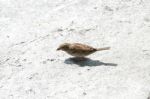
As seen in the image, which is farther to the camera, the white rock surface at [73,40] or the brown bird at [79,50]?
the brown bird at [79,50]

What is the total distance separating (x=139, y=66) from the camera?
6.94 m

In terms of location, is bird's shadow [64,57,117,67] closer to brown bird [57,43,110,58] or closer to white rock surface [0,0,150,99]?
white rock surface [0,0,150,99]

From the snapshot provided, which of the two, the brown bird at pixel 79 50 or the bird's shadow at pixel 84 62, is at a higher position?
the brown bird at pixel 79 50

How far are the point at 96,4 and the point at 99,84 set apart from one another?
9.26 feet

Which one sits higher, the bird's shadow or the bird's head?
the bird's head

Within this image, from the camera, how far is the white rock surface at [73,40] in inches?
255

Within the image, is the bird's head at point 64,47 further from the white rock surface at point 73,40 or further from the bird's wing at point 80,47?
the white rock surface at point 73,40

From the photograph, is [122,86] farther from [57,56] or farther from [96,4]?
[96,4]

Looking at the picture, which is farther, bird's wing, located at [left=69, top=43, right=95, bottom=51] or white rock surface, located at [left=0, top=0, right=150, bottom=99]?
bird's wing, located at [left=69, top=43, right=95, bottom=51]

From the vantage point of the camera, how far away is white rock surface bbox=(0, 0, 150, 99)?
6.49 m

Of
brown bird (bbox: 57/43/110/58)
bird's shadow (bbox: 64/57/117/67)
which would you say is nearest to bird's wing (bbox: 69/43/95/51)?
brown bird (bbox: 57/43/110/58)

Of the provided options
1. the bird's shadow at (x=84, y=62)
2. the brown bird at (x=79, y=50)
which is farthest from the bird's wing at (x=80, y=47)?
the bird's shadow at (x=84, y=62)

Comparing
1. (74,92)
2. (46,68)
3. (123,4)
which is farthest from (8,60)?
(123,4)

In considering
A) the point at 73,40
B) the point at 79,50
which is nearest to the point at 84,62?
the point at 79,50
